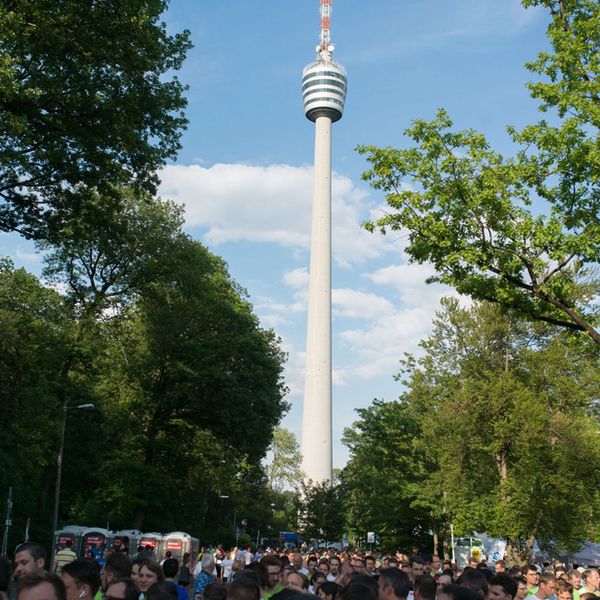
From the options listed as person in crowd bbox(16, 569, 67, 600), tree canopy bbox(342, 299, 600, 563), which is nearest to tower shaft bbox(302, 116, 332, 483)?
tree canopy bbox(342, 299, 600, 563)

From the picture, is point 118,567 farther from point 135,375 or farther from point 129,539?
point 135,375

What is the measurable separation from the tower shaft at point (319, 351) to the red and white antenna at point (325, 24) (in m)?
26.3

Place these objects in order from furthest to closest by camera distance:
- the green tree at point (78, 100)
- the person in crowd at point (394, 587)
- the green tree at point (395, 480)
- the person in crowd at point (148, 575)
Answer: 1. the green tree at point (395, 480)
2. the green tree at point (78, 100)
3. the person in crowd at point (148, 575)
4. the person in crowd at point (394, 587)

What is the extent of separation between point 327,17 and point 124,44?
10904 centimetres

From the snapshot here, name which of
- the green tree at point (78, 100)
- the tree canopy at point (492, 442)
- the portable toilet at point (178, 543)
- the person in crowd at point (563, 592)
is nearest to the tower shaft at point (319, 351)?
the tree canopy at point (492, 442)

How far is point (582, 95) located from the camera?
15.4 metres

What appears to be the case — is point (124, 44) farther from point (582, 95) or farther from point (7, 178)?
point (582, 95)

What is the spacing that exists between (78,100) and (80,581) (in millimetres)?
13877

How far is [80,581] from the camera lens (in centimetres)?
588

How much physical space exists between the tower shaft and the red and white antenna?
1034 inches

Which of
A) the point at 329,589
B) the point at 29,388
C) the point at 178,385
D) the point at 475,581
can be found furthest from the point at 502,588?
the point at 178,385

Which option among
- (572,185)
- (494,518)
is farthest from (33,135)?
(494,518)

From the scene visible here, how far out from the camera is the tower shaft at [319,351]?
101812mm

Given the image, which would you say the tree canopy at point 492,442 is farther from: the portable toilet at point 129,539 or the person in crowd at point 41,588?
the person in crowd at point 41,588
